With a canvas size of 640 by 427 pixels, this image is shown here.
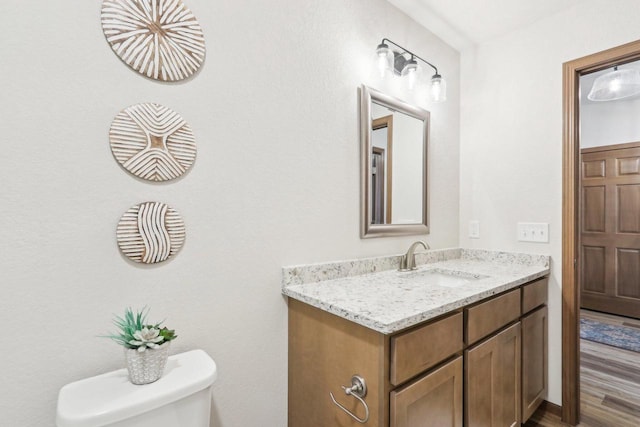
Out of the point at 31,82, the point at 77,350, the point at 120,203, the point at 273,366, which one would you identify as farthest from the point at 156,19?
the point at 273,366

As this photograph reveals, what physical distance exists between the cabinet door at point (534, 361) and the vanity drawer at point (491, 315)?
189 mm

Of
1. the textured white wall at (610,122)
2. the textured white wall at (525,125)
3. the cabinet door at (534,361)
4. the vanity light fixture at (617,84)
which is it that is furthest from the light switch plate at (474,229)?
the textured white wall at (610,122)

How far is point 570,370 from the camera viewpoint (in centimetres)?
183

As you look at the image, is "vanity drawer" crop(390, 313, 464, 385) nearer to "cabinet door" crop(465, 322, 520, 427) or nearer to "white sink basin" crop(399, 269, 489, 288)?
"cabinet door" crop(465, 322, 520, 427)

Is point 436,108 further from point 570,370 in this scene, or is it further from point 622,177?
point 622,177

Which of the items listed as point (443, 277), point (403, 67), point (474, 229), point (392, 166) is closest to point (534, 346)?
point (443, 277)

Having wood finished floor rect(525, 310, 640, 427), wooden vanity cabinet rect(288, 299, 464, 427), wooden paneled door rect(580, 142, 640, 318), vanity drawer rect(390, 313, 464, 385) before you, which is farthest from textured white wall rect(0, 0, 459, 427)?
wooden paneled door rect(580, 142, 640, 318)

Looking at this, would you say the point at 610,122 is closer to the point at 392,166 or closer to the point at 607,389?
the point at 607,389

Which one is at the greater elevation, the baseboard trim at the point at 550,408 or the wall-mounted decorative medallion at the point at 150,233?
the wall-mounted decorative medallion at the point at 150,233

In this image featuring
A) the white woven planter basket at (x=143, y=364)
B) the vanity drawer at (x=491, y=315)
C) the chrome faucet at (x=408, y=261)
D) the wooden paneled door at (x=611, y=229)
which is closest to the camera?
the white woven planter basket at (x=143, y=364)

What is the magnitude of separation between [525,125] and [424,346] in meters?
1.72

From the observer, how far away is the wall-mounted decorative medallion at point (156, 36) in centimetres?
96

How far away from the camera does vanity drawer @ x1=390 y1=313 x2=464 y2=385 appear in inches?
38.1

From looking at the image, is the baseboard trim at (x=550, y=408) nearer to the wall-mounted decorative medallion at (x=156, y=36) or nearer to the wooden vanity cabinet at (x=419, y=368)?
the wooden vanity cabinet at (x=419, y=368)
